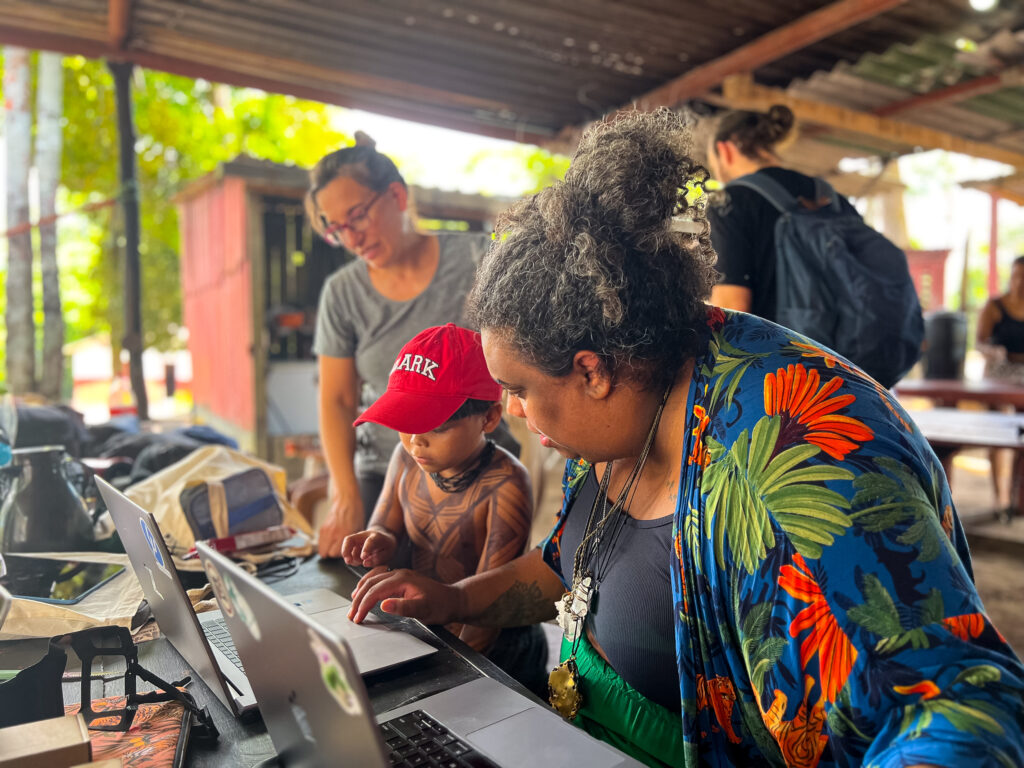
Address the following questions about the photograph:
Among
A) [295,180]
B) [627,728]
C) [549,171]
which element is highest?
[549,171]

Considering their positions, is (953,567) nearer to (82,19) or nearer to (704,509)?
(704,509)

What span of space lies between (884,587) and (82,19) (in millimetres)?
4355

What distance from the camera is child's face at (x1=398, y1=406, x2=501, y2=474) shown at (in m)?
1.77

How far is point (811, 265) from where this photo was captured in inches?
92.1

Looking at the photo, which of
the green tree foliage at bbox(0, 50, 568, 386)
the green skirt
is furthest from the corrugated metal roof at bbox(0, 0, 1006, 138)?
the green tree foliage at bbox(0, 50, 568, 386)

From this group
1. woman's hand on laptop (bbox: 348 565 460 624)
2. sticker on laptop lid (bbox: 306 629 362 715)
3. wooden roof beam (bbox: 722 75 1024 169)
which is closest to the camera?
sticker on laptop lid (bbox: 306 629 362 715)

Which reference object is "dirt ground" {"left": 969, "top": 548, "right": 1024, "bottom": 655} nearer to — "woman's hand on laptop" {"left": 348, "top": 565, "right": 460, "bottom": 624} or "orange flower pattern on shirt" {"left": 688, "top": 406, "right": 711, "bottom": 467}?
"woman's hand on laptop" {"left": 348, "top": 565, "right": 460, "bottom": 624}

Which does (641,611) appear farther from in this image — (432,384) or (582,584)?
(432,384)

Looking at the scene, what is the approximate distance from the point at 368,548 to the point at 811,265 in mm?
1557

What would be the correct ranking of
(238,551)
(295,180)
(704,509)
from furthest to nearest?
(295,180) → (238,551) → (704,509)

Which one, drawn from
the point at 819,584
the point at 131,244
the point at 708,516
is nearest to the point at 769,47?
the point at 708,516

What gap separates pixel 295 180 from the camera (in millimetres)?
Answer: 6891

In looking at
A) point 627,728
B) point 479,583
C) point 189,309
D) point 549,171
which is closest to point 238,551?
point 479,583

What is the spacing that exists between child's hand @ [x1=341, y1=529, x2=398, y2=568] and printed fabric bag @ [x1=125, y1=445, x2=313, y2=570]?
27 centimetres
